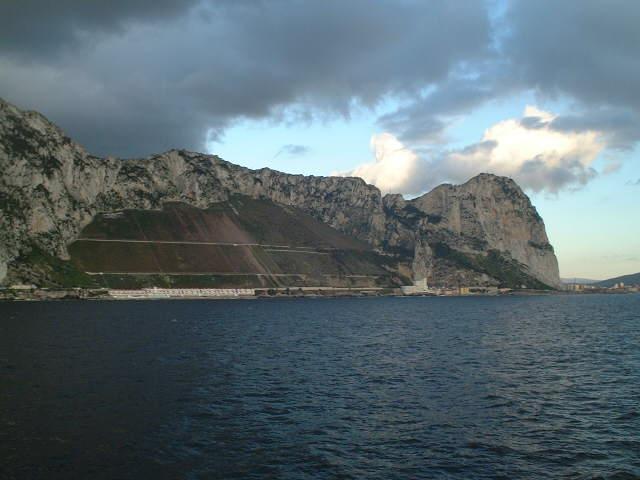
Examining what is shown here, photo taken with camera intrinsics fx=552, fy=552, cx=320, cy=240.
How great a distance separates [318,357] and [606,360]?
3973 cm

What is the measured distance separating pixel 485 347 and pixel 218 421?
2334 inches

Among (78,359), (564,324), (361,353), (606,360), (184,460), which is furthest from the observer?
(564,324)

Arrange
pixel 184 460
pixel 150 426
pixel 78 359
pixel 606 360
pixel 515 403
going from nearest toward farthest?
pixel 184 460
pixel 150 426
pixel 515 403
pixel 78 359
pixel 606 360

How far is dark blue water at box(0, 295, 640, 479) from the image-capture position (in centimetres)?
3409

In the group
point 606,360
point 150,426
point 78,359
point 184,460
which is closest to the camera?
point 184,460

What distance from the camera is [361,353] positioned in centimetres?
8394

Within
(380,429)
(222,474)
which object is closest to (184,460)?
(222,474)

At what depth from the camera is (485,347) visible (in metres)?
91.1

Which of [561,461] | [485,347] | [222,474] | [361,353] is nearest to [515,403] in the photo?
[561,461]

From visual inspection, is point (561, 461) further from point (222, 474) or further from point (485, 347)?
point (485, 347)

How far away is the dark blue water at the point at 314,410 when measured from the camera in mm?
34094

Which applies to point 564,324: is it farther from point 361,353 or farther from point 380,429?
point 380,429

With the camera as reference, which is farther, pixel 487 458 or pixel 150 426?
pixel 150 426

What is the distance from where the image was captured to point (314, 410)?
47.8 metres
